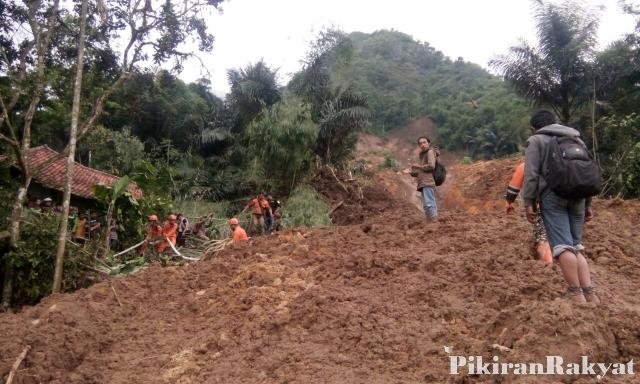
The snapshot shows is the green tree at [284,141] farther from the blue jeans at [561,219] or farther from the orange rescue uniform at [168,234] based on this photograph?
the blue jeans at [561,219]

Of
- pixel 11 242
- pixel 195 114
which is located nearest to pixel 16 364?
pixel 11 242

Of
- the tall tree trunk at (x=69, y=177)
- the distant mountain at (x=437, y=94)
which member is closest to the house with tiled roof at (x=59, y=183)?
the tall tree trunk at (x=69, y=177)

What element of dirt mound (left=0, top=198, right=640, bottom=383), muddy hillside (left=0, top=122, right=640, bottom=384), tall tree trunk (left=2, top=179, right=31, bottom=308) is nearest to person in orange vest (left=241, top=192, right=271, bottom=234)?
muddy hillside (left=0, top=122, right=640, bottom=384)

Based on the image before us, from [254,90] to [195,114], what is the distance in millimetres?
4720

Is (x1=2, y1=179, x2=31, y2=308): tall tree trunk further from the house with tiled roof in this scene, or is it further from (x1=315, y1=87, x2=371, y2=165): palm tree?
(x1=315, y1=87, x2=371, y2=165): palm tree

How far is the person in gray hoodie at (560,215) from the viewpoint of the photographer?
3865mm

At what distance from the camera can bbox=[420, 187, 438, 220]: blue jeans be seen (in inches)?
312

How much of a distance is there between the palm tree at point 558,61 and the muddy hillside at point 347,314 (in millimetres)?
10232

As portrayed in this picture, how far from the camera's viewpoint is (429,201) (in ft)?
26.5

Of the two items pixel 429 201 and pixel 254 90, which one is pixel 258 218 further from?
pixel 254 90

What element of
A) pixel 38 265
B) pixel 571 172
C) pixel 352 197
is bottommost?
pixel 38 265

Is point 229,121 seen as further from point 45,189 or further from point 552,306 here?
point 552,306

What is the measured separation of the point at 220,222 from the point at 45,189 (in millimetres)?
7465

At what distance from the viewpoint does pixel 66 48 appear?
11891mm
